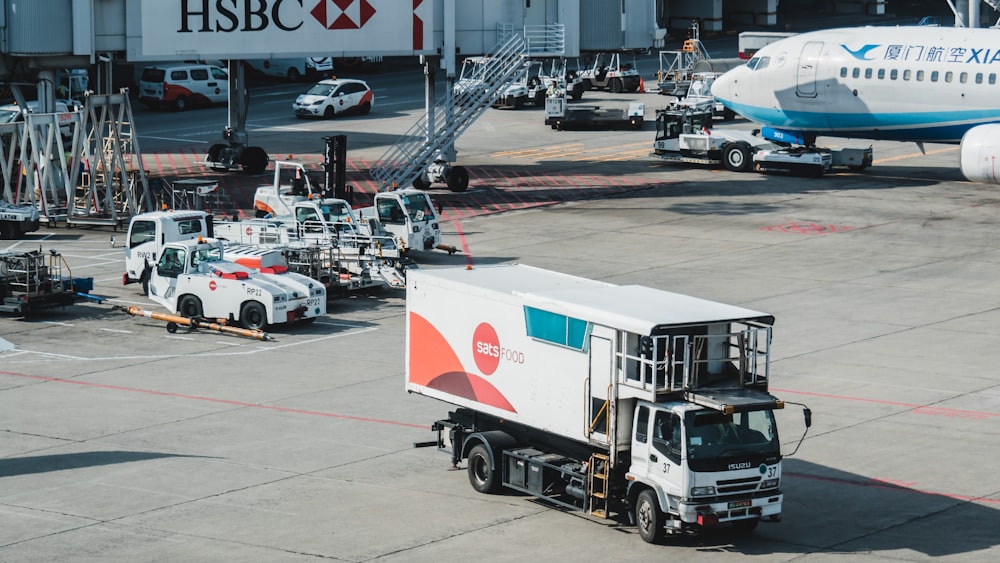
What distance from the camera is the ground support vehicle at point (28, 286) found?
42562 millimetres

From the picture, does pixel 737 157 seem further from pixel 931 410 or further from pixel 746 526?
pixel 746 526

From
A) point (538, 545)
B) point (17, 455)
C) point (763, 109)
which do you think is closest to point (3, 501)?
point (17, 455)

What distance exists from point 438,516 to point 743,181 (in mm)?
43239

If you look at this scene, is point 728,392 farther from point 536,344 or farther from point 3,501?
point 3,501

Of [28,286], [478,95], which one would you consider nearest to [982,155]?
[478,95]

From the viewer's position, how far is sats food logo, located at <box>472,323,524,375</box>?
25.9 m

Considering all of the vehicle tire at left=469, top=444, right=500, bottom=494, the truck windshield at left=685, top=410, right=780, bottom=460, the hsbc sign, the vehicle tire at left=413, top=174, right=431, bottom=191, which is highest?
the hsbc sign

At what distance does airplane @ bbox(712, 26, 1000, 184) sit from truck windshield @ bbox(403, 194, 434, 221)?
71.1ft

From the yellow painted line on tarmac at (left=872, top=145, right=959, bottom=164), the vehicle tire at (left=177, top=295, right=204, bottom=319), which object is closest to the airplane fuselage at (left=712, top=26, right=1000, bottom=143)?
the yellow painted line on tarmac at (left=872, top=145, right=959, bottom=164)

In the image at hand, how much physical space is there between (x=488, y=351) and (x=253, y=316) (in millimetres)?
15875

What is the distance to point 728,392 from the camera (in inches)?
942

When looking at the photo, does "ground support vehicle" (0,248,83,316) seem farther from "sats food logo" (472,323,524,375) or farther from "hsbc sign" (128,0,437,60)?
"sats food logo" (472,323,524,375)

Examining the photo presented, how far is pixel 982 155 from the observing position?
5638 centimetres

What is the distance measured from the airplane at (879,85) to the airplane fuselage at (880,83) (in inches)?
1.6
